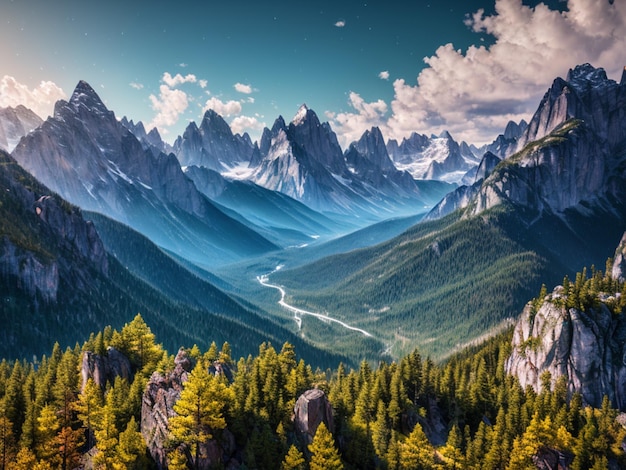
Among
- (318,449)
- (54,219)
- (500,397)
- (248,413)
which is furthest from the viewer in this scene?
(54,219)

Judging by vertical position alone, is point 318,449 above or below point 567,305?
below

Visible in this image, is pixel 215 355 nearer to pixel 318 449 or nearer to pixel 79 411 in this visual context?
pixel 79 411

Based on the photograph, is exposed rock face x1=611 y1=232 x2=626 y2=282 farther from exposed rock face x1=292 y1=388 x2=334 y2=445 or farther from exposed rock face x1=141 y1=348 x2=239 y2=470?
exposed rock face x1=141 y1=348 x2=239 y2=470

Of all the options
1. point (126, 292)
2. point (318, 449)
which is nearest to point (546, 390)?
point (318, 449)

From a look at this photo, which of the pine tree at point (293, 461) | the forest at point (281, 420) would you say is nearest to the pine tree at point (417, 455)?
the forest at point (281, 420)

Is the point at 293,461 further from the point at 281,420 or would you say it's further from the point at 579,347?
the point at 579,347

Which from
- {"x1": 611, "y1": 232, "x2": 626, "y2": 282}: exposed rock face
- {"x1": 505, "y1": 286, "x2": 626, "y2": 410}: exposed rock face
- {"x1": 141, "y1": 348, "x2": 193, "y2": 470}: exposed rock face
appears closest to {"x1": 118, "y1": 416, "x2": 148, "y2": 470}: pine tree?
{"x1": 141, "y1": 348, "x2": 193, "y2": 470}: exposed rock face

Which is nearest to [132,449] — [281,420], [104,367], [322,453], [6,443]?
[6,443]
